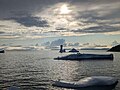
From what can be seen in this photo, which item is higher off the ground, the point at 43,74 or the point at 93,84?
the point at 93,84

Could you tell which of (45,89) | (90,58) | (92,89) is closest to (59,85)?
(45,89)

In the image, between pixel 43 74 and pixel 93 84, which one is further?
pixel 43 74

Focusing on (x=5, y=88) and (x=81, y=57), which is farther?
(x=81, y=57)

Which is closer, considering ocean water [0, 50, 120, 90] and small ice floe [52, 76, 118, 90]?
small ice floe [52, 76, 118, 90]

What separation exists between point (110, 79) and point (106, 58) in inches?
3567

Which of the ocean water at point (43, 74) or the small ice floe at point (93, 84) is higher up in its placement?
the small ice floe at point (93, 84)

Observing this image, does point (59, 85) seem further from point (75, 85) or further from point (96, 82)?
point (96, 82)

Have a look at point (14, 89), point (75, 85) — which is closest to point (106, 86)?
point (75, 85)

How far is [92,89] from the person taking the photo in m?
41.0

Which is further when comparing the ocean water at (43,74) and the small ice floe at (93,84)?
the ocean water at (43,74)

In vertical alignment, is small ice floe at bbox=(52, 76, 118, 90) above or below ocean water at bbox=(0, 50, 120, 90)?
above

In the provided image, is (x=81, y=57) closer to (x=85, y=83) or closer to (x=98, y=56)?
(x=98, y=56)

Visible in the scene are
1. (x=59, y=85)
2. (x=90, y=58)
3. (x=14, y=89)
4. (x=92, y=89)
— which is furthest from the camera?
(x=90, y=58)

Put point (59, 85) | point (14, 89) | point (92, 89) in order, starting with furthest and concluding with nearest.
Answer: point (59, 85) < point (92, 89) < point (14, 89)
